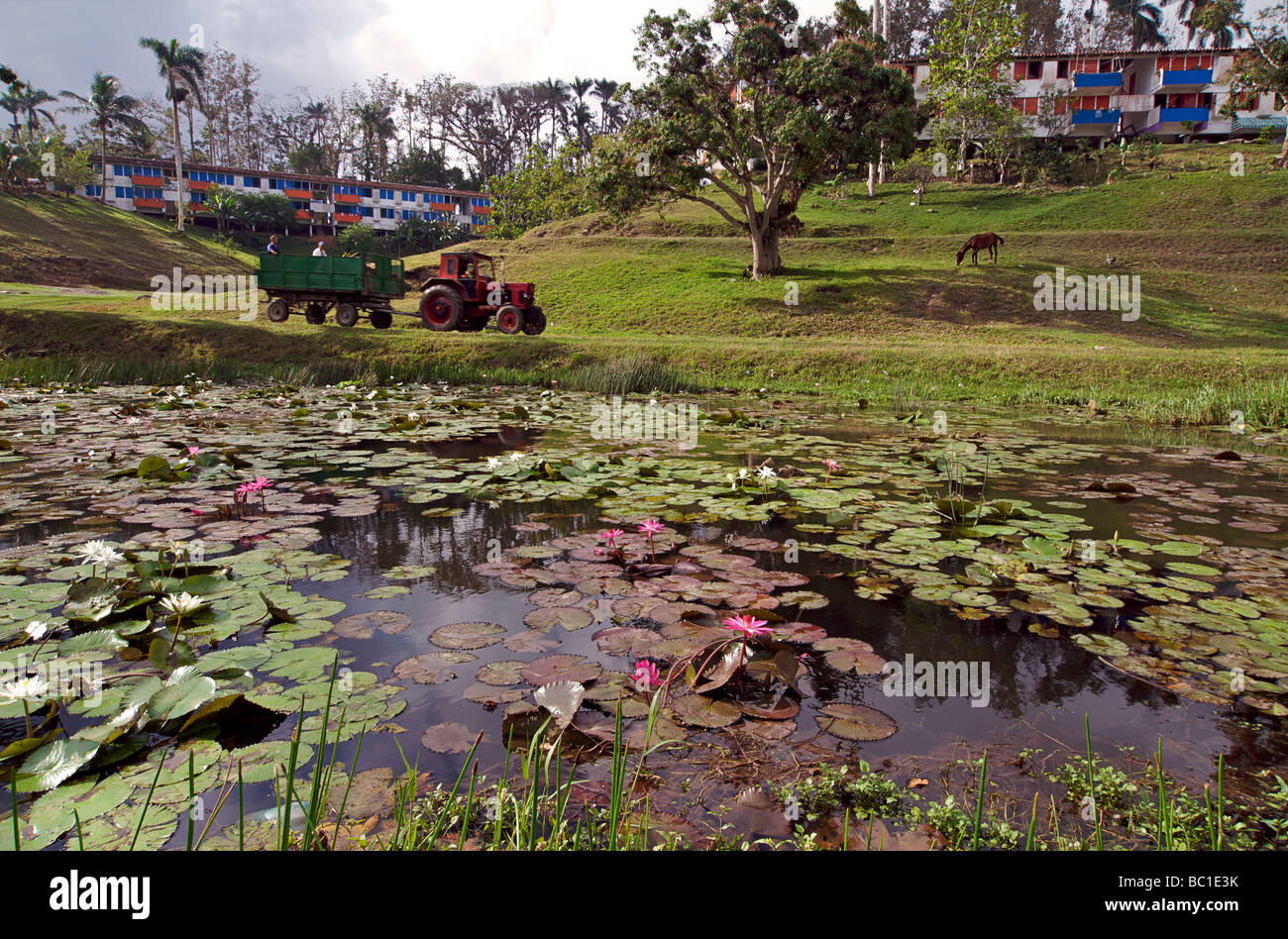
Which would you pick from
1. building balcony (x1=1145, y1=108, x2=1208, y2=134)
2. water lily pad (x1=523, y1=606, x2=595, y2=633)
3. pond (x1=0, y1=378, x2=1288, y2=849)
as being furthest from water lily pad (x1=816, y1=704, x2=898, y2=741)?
building balcony (x1=1145, y1=108, x2=1208, y2=134)

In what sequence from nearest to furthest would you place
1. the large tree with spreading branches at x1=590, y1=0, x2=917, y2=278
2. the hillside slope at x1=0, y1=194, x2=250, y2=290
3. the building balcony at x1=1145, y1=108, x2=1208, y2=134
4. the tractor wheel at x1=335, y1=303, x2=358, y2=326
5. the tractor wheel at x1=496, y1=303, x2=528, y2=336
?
the tractor wheel at x1=496, y1=303, x2=528, y2=336 → the tractor wheel at x1=335, y1=303, x2=358, y2=326 → the large tree with spreading branches at x1=590, y1=0, x2=917, y2=278 → the hillside slope at x1=0, y1=194, x2=250, y2=290 → the building balcony at x1=1145, y1=108, x2=1208, y2=134

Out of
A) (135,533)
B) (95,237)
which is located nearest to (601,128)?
(95,237)

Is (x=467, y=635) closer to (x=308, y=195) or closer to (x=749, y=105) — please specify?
(x=749, y=105)

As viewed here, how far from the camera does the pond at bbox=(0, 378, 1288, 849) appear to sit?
57.3 inches

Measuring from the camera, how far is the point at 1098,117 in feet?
126

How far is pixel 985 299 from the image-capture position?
17.6m

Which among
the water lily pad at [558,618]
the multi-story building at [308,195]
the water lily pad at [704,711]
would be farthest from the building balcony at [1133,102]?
the water lily pad at [704,711]

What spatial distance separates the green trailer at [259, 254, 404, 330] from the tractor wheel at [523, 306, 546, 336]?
3.60m

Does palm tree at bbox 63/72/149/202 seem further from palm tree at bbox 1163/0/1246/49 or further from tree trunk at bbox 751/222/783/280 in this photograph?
palm tree at bbox 1163/0/1246/49

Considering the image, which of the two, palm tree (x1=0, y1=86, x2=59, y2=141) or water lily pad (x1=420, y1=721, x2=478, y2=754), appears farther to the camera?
palm tree (x1=0, y1=86, x2=59, y2=141)

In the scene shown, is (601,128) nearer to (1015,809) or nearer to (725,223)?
(725,223)

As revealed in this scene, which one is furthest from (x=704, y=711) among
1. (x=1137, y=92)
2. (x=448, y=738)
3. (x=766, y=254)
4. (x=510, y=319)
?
(x=1137, y=92)

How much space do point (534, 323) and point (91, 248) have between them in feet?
92.9

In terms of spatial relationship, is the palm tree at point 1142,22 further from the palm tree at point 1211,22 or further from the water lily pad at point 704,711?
the water lily pad at point 704,711
